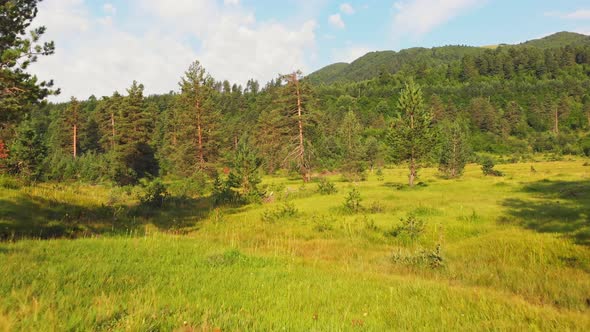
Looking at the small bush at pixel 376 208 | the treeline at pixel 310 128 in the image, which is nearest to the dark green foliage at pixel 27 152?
the treeline at pixel 310 128

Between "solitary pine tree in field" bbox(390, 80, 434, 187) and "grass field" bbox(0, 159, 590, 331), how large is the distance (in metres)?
17.2

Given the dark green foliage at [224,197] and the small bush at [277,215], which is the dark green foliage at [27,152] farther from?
the small bush at [277,215]

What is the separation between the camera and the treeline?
35406 millimetres

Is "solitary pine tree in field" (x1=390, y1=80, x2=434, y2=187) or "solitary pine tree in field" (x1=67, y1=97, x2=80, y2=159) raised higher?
"solitary pine tree in field" (x1=67, y1=97, x2=80, y2=159)

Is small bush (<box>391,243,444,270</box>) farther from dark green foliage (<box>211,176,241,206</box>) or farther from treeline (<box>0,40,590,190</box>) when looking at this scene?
dark green foliage (<box>211,176,241,206</box>)

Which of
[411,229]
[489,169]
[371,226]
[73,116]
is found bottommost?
[371,226]

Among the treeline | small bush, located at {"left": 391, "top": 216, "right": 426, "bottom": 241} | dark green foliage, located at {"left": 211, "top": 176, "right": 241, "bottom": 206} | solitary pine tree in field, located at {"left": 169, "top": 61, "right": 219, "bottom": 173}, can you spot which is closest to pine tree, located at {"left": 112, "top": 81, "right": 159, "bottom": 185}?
the treeline

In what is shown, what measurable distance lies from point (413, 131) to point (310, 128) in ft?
39.7

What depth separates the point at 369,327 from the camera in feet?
13.6

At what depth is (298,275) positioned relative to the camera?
22.3 ft

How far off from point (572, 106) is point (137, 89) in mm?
146829

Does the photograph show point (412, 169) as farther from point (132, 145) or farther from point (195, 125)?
point (132, 145)

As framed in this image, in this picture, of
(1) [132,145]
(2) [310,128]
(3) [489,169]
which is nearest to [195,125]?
(1) [132,145]

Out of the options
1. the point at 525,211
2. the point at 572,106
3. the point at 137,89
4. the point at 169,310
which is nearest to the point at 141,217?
the point at 169,310
